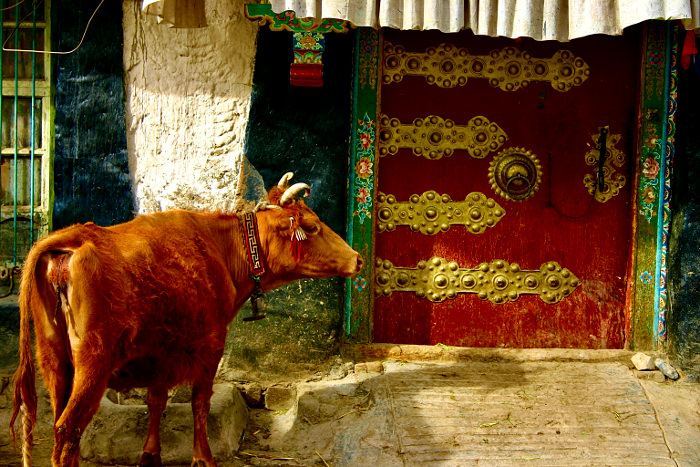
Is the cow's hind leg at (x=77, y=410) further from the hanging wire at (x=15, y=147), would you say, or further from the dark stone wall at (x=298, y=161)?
the hanging wire at (x=15, y=147)

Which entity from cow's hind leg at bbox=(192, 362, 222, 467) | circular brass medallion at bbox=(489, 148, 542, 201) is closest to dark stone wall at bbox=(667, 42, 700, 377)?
circular brass medallion at bbox=(489, 148, 542, 201)

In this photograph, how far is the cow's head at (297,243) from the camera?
4.18 metres

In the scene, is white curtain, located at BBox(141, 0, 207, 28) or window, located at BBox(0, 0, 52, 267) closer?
white curtain, located at BBox(141, 0, 207, 28)

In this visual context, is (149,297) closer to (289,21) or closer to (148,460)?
(148,460)

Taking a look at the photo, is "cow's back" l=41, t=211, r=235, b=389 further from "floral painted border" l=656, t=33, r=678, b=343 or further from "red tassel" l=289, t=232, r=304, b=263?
"floral painted border" l=656, t=33, r=678, b=343

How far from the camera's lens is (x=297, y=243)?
418 centimetres

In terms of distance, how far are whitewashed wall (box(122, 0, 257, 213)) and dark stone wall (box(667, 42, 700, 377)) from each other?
322cm

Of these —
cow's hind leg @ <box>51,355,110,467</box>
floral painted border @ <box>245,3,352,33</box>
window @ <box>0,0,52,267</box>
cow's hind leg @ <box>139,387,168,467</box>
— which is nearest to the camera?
cow's hind leg @ <box>51,355,110,467</box>

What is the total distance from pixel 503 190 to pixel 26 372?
355 cm

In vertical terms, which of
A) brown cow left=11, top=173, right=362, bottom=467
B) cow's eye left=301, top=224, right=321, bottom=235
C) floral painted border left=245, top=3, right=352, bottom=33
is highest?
floral painted border left=245, top=3, right=352, bottom=33

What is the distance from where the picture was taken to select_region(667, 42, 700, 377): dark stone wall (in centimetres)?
511

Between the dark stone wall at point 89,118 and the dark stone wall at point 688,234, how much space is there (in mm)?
4096

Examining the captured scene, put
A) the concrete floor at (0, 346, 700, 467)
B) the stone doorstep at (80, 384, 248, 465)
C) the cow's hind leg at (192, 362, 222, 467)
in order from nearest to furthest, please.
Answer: the cow's hind leg at (192, 362, 222, 467) → the stone doorstep at (80, 384, 248, 465) → the concrete floor at (0, 346, 700, 467)

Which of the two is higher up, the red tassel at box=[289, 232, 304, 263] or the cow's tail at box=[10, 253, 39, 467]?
the red tassel at box=[289, 232, 304, 263]
